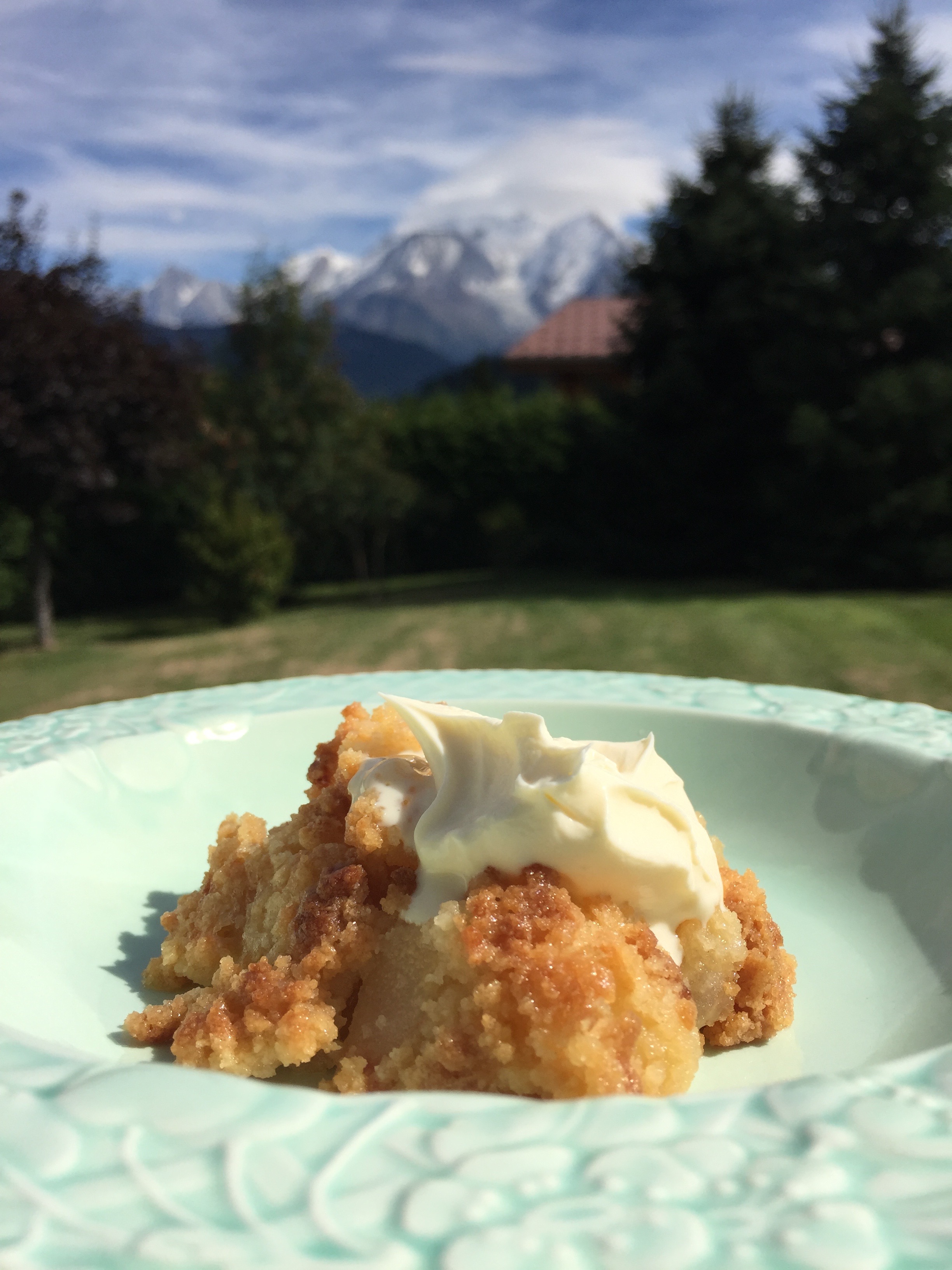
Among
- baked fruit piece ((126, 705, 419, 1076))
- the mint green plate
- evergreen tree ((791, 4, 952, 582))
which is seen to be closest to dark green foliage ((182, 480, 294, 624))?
evergreen tree ((791, 4, 952, 582))

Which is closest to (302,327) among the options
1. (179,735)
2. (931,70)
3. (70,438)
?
(70,438)

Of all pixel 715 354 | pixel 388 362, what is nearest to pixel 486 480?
pixel 715 354

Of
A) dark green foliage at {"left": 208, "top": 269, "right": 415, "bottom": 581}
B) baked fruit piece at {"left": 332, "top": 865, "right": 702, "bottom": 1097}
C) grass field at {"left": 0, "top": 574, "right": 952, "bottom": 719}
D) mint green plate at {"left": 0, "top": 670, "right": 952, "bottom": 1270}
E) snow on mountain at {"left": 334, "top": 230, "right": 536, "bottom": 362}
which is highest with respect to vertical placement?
snow on mountain at {"left": 334, "top": 230, "right": 536, "bottom": 362}

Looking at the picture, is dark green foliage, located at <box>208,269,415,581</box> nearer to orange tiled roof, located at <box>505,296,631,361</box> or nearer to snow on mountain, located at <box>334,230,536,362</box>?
orange tiled roof, located at <box>505,296,631,361</box>

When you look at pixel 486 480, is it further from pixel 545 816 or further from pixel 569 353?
pixel 545 816

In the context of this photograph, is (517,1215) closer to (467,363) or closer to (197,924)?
(197,924)

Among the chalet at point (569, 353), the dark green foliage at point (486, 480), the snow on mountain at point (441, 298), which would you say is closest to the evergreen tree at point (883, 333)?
the dark green foliage at point (486, 480)

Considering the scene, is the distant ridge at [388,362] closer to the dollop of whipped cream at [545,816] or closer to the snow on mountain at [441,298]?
the snow on mountain at [441,298]
